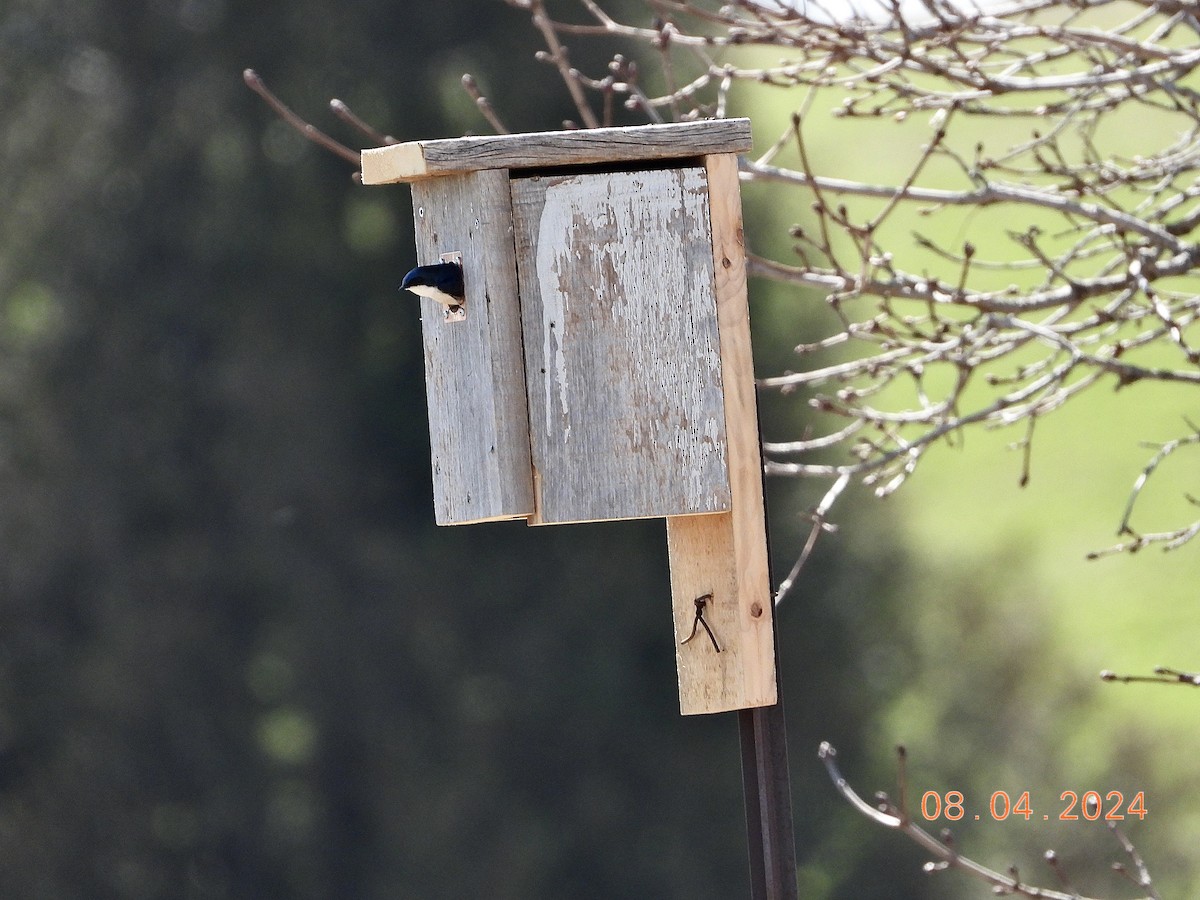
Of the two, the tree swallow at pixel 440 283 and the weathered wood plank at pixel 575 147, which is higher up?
the weathered wood plank at pixel 575 147

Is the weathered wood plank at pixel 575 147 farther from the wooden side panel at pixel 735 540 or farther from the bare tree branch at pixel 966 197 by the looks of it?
the bare tree branch at pixel 966 197

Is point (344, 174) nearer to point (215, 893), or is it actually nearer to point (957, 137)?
point (215, 893)

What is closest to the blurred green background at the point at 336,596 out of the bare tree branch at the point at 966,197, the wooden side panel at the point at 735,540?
the bare tree branch at the point at 966,197

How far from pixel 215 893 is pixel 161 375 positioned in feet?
8.42

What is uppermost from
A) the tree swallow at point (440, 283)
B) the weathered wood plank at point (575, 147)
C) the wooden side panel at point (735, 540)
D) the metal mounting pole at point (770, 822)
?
the weathered wood plank at point (575, 147)

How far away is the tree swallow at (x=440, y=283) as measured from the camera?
1780 millimetres

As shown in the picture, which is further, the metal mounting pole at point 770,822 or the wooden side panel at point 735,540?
the wooden side panel at point 735,540

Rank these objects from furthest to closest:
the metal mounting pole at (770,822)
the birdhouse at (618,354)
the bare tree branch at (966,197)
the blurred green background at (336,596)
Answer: the blurred green background at (336,596)
the bare tree branch at (966,197)
the birdhouse at (618,354)
the metal mounting pole at (770,822)

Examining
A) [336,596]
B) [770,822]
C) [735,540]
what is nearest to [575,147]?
[735,540]

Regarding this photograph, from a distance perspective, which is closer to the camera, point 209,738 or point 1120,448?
point 209,738

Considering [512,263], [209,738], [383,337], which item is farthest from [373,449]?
[512,263]

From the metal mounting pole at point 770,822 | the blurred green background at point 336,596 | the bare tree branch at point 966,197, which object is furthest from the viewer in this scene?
the blurred green background at point 336,596

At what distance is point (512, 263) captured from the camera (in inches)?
72.4

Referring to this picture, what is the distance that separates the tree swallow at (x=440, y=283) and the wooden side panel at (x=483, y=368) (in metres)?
0.01
